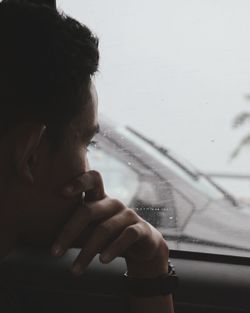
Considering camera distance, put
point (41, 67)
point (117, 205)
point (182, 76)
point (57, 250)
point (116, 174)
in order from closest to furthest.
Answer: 1. point (41, 67)
2. point (57, 250)
3. point (117, 205)
4. point (182, 76)
5. point (116, 174)

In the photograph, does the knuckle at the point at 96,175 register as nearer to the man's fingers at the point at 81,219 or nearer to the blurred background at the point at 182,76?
the man's fingers at the point at 81,219

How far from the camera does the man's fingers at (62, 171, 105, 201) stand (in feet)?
3.43

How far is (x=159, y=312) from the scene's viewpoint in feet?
3.98

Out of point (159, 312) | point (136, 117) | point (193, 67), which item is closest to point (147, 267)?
point (159, 312)

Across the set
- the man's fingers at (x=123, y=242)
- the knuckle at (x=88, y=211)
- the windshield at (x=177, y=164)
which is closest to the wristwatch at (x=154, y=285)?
the man's fingers at (x=123, y=242)

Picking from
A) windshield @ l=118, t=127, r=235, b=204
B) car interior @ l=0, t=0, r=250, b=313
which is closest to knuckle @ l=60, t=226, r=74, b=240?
car interior @ l=0, t=0, r=250, b=313

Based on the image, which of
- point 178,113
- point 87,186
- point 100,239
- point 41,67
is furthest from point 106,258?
point 178,113

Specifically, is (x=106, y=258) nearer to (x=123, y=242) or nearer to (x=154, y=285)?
(x=123, y=242)

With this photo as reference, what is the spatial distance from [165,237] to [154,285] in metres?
0.33

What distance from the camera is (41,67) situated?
0.96 m

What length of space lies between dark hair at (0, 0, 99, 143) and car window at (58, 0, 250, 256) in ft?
1.37

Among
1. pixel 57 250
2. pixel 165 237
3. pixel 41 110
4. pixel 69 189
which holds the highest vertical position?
pixel 41 110

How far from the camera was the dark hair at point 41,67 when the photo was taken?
0.96 metres

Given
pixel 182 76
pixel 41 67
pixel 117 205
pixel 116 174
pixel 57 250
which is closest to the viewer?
pixel 41 67
